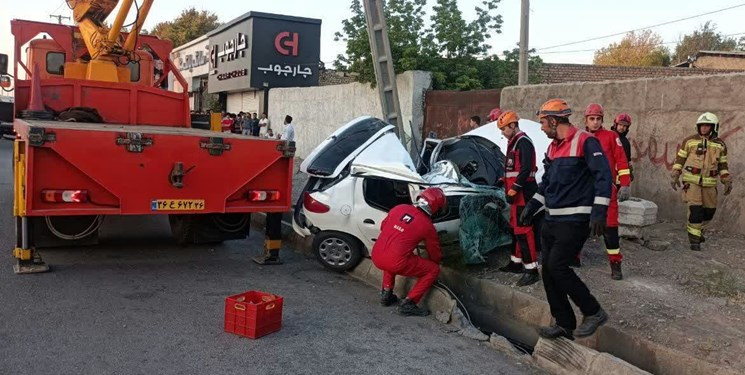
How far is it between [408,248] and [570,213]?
1.50 meters

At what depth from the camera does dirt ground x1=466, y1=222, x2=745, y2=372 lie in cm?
460

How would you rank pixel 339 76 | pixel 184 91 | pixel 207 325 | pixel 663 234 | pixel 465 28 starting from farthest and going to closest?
pixel 339 76 < pixel 465 28 < pixel 184 91 < pixel 663 234 < pixel 207 325

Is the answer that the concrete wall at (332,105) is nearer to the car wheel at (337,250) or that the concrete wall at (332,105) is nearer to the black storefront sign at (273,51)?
the black storefront sign at (273,51)

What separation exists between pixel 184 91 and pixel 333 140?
332 cm

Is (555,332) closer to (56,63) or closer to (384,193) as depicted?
(384,193)

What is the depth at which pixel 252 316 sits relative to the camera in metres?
4.60

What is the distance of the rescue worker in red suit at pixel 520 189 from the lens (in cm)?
609

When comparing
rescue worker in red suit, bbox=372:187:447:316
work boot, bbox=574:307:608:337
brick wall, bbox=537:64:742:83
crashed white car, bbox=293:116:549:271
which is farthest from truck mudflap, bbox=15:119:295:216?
brick wall, bbox=537:64:742:83

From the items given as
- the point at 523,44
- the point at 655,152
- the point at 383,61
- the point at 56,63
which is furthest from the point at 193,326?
the point at 523,44

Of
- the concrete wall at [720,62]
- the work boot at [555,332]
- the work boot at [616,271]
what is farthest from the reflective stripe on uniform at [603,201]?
the concrete wall at [720,62]

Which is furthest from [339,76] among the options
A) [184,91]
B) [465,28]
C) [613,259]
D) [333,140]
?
[613,259]

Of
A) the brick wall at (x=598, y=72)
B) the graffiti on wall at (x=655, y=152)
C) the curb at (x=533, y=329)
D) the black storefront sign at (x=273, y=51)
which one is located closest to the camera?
the curb at (x=533, y=329)

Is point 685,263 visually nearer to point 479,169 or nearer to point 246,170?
point 479,169

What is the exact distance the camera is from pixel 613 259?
19.9 ft
